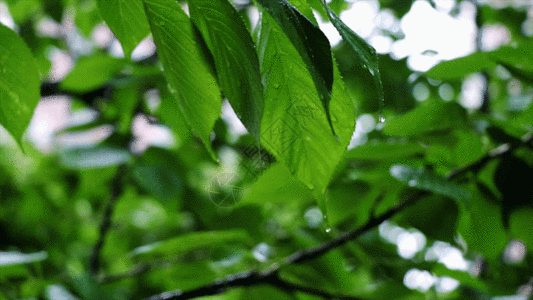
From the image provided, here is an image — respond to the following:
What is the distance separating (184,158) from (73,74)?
34 cm

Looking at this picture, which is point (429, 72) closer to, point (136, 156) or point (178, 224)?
point (136, 156)

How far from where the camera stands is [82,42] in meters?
1.66

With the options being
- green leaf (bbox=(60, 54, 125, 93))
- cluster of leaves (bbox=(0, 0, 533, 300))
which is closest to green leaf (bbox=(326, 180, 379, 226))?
cluster of leaves (bbox=(0, 0, 533, 300))

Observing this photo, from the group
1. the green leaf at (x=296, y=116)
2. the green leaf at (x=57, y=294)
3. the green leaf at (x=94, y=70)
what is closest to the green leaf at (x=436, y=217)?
the green leaf at (x=296, y=116)

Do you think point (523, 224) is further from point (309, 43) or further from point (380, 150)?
point (309, 43)

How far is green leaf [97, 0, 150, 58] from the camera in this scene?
0.27 metres

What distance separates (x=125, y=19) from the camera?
0.28 meters

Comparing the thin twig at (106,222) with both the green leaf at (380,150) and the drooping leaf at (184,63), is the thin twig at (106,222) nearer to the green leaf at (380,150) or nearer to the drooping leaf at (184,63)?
the green leaf at (380,150)

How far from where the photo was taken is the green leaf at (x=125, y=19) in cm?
27

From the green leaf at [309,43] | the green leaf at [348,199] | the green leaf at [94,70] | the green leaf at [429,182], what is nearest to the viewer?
the green leaf at [309,43]

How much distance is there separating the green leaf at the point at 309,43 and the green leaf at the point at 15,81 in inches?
7.5

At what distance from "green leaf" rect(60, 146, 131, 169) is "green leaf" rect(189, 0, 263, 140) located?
534 millimetres

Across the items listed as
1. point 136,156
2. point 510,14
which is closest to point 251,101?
point 136,156

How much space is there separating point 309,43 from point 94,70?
643 mm
